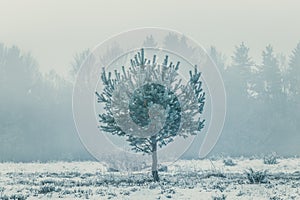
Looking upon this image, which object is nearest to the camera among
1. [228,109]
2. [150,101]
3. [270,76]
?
[150,101]

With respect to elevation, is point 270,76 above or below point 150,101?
above

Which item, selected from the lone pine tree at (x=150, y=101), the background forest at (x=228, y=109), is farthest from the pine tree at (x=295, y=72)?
the lone pine tree at (x=150, y=101)

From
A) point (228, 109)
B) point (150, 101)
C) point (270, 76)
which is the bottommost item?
point (150, 101)

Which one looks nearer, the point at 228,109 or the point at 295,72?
the point at 228,109

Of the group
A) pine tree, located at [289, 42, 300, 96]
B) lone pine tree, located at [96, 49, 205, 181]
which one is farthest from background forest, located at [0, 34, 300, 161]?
lone pine tree, located at [96, 49, 205, 181]

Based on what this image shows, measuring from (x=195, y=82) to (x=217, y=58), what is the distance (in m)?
51.9

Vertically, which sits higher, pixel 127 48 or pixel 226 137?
pixel 127 48

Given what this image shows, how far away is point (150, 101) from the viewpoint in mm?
20469

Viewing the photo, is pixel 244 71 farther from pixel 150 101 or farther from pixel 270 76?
pixel 150 101

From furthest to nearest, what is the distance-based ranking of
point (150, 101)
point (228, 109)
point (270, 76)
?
point (270, 76) → point (228, 109) → point (150, 101)

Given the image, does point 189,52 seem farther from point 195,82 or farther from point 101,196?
point 101,196

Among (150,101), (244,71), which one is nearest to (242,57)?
(244,71)

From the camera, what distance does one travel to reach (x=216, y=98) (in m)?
62.5

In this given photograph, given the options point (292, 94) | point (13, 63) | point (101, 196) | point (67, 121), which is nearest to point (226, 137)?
point (292, 94)
